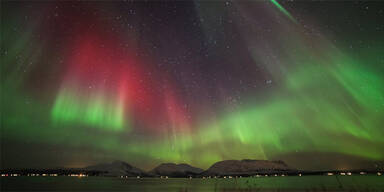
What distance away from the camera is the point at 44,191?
98.4 metres
